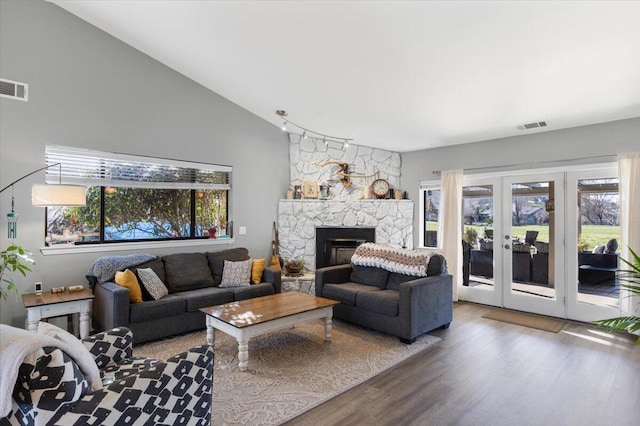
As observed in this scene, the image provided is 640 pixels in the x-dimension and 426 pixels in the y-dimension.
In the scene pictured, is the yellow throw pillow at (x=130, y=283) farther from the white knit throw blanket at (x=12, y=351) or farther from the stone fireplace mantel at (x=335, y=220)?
the stone fireplace mantel at (x=335, y=220)

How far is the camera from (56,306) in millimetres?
3363

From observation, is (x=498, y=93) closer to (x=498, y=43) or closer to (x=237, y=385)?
(x=498, y=43)

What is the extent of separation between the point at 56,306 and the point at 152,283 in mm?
887

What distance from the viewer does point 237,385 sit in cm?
287

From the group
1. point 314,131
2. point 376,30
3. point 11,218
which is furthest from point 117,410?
point 314,131

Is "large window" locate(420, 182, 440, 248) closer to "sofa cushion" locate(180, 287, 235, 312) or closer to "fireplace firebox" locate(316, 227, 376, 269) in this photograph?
"fireplace firebox" locate(316, 227, 376, 269)

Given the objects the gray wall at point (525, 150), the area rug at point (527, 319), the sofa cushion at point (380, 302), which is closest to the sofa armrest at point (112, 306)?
the sofa cushion at point (380, 302)

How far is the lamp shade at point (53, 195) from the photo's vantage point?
3230 mm

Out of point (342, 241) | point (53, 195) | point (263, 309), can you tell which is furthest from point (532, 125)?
point (53, 195)

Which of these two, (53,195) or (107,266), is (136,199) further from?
(53,195)

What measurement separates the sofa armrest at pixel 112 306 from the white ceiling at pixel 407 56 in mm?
2787

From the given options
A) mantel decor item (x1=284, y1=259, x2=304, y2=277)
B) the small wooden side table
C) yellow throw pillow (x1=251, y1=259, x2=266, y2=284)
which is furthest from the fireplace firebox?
the small wooden side table

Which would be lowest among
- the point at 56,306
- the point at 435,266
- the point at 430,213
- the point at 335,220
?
the point at 56,306

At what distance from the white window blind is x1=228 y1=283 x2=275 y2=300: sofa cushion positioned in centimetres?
162
